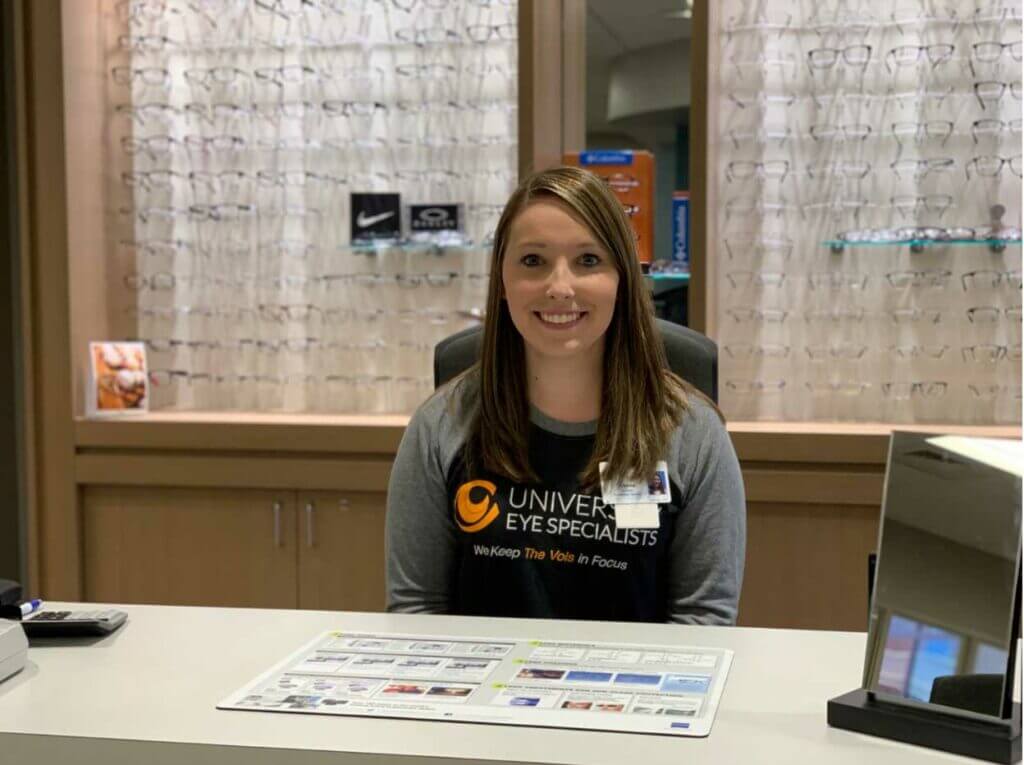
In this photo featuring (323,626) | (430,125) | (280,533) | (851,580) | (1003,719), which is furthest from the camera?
(430,125)

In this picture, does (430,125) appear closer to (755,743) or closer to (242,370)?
(242,370)

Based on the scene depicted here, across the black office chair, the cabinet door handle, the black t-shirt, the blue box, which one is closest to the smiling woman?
the black t-shirt

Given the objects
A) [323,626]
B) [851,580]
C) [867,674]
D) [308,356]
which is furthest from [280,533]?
Answer: [867,674]

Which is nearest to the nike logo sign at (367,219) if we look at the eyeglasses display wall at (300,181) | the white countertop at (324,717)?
the eyeglasses display wall at (300,181)

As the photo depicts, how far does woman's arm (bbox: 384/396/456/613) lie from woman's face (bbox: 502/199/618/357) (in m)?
0.28

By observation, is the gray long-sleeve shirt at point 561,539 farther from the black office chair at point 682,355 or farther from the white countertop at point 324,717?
the white countertop at point 324,717

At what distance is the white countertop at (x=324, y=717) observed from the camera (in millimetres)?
1155

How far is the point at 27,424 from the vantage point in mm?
3797

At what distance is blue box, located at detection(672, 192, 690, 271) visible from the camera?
363 centimetres

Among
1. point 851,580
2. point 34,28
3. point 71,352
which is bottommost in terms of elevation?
point 851,580

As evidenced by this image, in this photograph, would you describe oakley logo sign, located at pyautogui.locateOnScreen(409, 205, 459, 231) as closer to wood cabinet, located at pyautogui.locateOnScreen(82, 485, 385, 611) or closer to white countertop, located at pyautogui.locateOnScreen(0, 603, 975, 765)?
wood cabinet, located at pyautogui.locateOnScreen(82, 485, 385, 611)

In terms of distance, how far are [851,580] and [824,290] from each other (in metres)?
0.95

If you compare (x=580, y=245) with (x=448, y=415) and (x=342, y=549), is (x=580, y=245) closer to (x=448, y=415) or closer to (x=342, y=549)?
(x=448, y=415)

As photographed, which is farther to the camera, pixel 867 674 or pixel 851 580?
pixel 851 580
